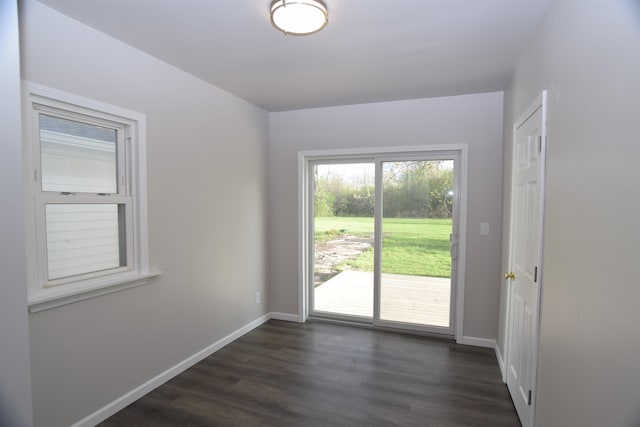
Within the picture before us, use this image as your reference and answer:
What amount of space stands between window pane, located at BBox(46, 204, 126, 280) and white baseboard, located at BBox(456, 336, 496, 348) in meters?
3.35

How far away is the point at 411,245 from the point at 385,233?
327mm

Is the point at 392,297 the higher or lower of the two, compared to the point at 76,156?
lower

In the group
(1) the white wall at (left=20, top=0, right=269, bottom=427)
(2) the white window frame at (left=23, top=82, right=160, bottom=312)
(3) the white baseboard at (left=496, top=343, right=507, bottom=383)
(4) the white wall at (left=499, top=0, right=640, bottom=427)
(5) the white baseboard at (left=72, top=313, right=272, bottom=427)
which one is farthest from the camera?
(3) the white baseboard at (left=496, top=343, right=507, bottom=383)

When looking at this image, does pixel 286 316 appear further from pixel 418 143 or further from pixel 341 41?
pixel 341 41

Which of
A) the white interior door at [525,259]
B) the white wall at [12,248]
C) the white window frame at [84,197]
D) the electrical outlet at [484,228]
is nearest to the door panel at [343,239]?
the electrical outlet at [484,228]

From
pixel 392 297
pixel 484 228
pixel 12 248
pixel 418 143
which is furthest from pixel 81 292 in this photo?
pixel 484 228

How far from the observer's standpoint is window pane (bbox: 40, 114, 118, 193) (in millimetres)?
2020

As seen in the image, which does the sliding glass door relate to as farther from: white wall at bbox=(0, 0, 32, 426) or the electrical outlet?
white wall at bbox=(0, 0, 32, 426)

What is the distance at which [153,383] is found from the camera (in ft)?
8.71

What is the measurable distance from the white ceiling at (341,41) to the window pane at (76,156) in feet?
2.21

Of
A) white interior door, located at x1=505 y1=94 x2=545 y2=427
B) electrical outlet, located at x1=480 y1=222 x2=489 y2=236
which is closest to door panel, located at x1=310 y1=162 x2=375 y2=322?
electrical outlet, located at x1=480 y1=222 x2=489 y2=236

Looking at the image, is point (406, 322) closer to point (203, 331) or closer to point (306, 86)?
point (203, 331)

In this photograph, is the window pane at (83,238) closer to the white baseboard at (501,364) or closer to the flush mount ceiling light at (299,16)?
the flush mount ceiling light at (299,16)

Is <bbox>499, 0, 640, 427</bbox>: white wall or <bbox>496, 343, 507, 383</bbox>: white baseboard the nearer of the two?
<bbox>499, 0, 640, 427</bbox>: white wall
